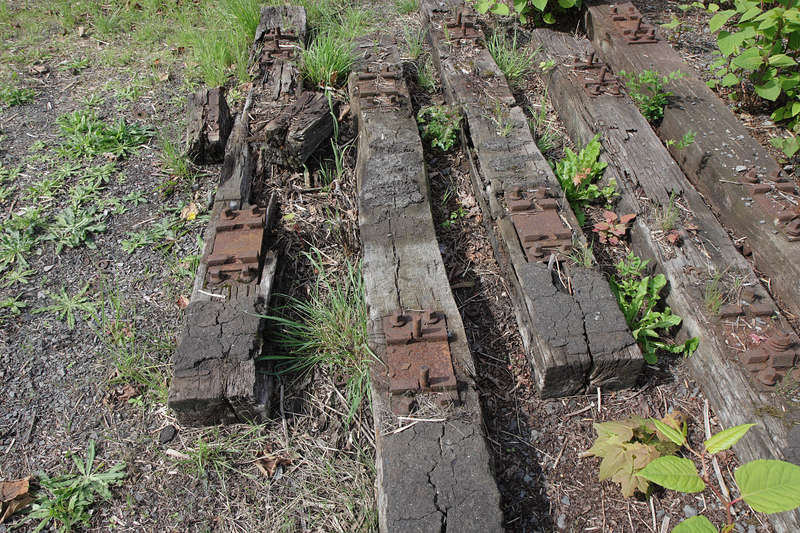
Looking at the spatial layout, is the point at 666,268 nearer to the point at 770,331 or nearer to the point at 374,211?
the point at 770,331

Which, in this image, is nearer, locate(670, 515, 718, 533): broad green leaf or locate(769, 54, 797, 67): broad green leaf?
locate(670, 515, 718, 533): broad green leaf

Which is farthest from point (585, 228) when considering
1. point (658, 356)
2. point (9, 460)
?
point (9, 460)

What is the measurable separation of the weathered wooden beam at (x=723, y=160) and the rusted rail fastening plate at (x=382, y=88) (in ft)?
6.05

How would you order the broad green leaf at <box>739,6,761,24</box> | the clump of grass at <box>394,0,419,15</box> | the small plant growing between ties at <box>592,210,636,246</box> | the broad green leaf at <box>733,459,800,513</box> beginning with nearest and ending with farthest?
the broad green leaf at <box>733,459,800,513</box>, the small plant growing between ties at <box>592,210,636,246</box>, the broad green leaf at <box>739,6,761,24</box>, the clump of grass at <box>394,0,419,15</box>

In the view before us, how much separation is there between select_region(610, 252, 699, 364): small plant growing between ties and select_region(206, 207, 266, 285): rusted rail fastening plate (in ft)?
6.18

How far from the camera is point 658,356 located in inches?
120

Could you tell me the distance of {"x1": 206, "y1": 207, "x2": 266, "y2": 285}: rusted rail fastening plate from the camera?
300 cm

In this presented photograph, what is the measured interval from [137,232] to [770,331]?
3.57 m

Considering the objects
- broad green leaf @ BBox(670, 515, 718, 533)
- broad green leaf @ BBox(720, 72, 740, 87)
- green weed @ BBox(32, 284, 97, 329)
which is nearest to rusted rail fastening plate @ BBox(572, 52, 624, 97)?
broad green leaf @ BBox(720, 72, 740, 87)

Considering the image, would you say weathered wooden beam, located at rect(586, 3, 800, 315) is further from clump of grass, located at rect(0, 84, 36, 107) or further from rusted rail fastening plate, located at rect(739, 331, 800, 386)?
clump of grass, located at rect(0, 84, 36, 107)

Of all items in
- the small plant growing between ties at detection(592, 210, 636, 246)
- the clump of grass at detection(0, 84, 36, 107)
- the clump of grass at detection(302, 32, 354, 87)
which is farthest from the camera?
the clump of grass at detection(0, 84, 36, 107)

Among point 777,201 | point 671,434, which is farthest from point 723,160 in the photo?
point 671,434

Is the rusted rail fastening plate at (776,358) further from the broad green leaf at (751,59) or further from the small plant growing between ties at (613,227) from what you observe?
the broad green leaf at (751,59)

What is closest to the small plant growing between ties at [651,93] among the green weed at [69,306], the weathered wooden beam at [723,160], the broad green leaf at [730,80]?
the weathered wooden beam at [723,160]
